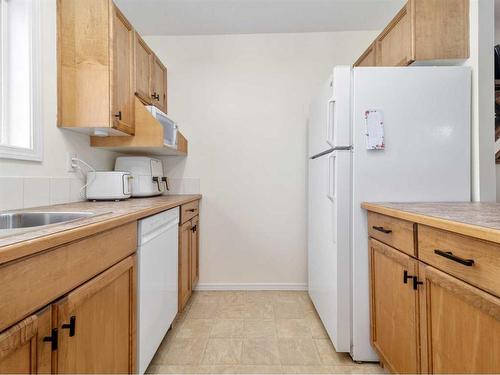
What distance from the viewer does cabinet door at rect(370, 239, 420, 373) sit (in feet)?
3.80

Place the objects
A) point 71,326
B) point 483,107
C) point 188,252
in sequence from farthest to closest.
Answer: point 188,252
point 483,107
point 71,326

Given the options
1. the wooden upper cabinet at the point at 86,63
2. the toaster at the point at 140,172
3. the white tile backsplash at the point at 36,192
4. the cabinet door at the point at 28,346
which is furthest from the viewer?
the toaster at the point at 140,172

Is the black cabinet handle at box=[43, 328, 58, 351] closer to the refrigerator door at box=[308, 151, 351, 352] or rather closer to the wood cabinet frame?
the wood cabinet frame

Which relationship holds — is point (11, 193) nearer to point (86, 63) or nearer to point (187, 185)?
point (86, 63)

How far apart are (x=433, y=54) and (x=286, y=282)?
6.96 feet

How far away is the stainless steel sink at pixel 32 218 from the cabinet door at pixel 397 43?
200cm

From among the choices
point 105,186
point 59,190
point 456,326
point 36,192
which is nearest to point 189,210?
point 105,186

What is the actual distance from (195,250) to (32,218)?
144 cm

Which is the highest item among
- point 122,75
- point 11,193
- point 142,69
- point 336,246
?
A: point 142,69

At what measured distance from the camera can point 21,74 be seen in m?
1.46

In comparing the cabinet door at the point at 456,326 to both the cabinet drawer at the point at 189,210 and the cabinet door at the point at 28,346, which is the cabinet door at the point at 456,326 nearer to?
the cabinet door at the point at 28,346

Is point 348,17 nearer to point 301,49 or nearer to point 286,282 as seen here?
point 301,49

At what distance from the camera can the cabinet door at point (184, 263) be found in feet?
6.60

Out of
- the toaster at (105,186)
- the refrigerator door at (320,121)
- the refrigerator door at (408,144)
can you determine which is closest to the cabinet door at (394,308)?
the refrigerator door at (408,144)
